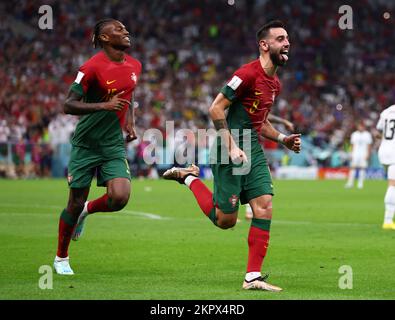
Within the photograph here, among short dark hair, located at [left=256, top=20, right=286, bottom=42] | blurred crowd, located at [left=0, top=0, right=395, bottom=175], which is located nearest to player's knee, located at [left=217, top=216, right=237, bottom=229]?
short dark hair, located at [left=256, top=20, right=286, bottom=42]

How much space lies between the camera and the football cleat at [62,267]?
33.0 feet

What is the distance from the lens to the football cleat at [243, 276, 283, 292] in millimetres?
8823

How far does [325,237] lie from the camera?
48.2 feet

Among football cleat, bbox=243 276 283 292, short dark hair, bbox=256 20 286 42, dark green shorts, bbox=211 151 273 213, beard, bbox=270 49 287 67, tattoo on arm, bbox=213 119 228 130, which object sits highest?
short dark hair, bbox=256 20 286 42

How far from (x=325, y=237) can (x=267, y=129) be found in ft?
15.9

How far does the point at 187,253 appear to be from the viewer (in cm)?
1230

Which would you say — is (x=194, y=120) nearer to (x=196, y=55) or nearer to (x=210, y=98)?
(x=210, y=98)

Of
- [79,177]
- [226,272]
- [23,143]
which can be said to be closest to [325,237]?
[226,272]

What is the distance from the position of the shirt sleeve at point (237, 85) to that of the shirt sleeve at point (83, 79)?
4.92 ft

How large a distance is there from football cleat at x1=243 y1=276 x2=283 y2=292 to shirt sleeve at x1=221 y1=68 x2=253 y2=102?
5.90 ft

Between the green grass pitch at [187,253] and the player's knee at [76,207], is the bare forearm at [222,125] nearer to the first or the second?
the green grass pitch at [187,253]

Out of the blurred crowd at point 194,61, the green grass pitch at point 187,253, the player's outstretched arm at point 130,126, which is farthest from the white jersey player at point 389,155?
the blurred crowd at point 194,61

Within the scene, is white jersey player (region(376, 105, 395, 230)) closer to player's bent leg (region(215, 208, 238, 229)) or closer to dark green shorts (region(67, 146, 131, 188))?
player's bent leg (region(215, 208, 238, 229))

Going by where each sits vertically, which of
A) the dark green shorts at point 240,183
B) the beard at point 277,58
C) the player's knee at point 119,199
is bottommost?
the player's knee at point 119,199
